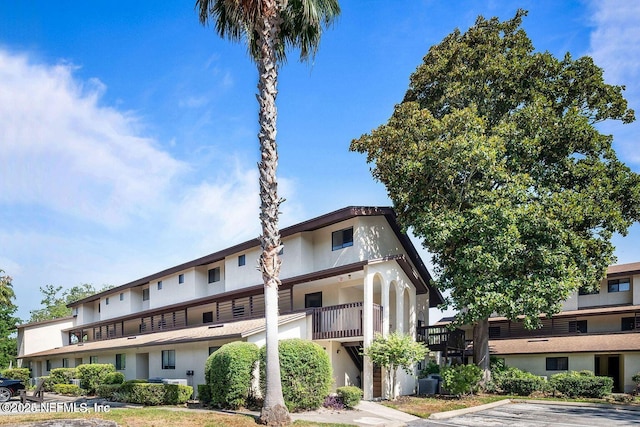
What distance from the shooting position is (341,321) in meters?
25.7

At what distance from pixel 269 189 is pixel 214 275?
20242 millimetres

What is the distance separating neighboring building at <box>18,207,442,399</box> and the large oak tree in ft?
7.71

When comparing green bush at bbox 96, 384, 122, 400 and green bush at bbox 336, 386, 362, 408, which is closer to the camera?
green bush at bbox 336, 386, 362, 408

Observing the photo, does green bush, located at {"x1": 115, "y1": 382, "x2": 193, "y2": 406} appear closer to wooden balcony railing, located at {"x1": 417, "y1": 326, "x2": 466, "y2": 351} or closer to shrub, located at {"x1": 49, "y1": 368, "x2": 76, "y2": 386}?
wooden balcony railing, located at {"x1": 417, "y1": 326, "x2": 466, "y2": 351}

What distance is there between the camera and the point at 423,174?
88.5 ft

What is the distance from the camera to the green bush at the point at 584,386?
92.4 ft

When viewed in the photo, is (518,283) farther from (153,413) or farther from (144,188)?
(144,188)

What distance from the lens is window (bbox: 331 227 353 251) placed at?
28.2 m

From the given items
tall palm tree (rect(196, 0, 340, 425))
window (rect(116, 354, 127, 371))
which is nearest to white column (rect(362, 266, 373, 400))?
tall palm tree (rect(196, 0, 340, 425))

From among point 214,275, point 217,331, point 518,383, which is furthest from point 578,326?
point 214,275

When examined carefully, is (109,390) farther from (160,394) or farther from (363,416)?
(363,416)

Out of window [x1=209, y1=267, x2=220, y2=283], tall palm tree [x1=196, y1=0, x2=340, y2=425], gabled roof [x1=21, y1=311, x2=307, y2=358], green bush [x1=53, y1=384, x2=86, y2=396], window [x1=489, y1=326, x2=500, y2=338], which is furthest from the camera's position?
window [x1=489, y1=326, x2=500, y2=338]

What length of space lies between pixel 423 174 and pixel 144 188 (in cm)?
1378

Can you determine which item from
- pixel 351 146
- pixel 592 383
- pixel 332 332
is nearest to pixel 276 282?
pixel 332 332
